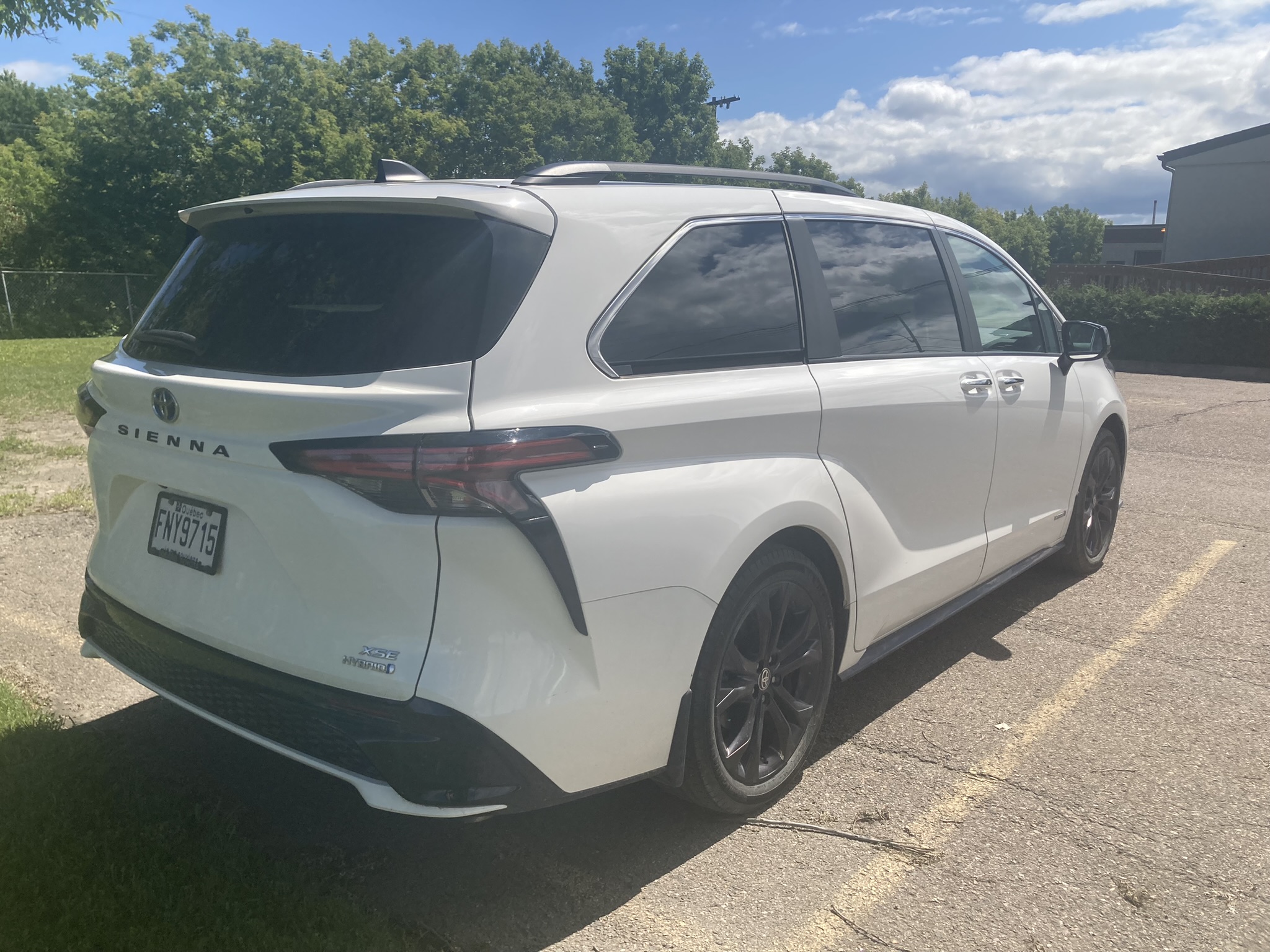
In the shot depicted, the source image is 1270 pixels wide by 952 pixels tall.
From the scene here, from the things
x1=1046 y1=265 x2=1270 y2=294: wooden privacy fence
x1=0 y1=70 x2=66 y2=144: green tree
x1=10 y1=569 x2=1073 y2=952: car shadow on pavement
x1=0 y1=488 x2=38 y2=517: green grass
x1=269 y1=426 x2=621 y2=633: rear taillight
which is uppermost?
x1=0 y1=70 x2=66 y2=144: green tree

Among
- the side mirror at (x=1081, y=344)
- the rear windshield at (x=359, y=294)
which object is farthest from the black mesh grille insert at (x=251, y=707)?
the side mirror at (x=1081, y=344)

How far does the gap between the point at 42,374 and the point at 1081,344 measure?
15.3 metres

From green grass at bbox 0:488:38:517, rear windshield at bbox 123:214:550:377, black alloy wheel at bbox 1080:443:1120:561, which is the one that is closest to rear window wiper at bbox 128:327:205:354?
rear windshield at bbox 123:214:550:377

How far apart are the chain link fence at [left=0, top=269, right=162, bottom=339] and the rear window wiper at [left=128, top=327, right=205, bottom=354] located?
27.2m

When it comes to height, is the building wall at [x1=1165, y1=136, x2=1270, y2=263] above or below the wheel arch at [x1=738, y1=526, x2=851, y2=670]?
above

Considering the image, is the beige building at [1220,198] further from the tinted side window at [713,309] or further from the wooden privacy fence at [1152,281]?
the tinted side window at [713,309]

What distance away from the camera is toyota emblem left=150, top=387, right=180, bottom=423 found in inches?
104

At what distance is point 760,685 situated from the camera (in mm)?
3006

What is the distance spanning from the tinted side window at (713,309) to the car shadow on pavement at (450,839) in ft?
4.66

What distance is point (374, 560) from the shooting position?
227 cm

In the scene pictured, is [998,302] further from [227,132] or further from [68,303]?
[227,132]

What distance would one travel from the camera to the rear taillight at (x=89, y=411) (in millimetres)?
2971

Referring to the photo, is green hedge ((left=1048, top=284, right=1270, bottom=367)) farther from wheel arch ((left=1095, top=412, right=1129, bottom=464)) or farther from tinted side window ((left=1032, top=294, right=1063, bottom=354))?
tinted side window ((left=1032, top=294, right=1063, bottom=354))

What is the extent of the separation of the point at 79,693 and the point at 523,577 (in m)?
2.59
